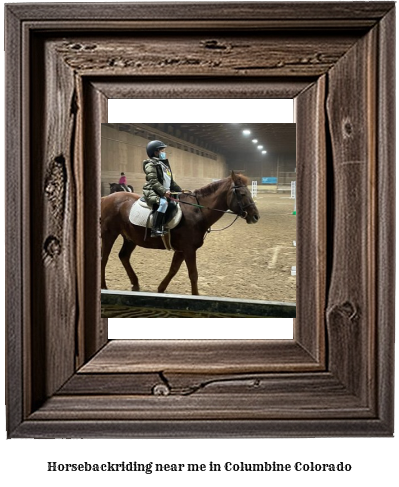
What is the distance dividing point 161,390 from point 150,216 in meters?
0.44

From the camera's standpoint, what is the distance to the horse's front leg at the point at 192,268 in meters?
1.11

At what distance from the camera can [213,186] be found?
3.73ft

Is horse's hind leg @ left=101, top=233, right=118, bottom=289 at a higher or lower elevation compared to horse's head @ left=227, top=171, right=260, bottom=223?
lower

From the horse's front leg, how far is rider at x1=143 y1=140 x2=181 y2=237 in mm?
97

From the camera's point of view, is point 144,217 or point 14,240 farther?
point 144,217

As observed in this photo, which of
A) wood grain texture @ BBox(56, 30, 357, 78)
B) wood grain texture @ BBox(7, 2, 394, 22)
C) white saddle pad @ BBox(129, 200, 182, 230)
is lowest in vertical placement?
white saddle pad @ BBox(129, 200, 182, 230)

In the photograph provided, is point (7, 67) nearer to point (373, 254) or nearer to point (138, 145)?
point (138, 145)

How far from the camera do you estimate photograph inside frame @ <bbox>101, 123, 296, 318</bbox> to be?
1.08 metres

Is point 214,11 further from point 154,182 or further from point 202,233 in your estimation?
point 202,233

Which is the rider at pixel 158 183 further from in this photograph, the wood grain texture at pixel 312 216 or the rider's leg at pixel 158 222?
the wood grain texture at pixel 312 216

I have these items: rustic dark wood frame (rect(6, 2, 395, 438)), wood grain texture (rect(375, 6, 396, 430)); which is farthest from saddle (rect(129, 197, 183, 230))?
wood grain texture (rect(375, 6, 396, 430))

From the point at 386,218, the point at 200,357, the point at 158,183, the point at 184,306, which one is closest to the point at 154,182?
the point at 158,183

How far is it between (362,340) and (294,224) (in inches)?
13.0

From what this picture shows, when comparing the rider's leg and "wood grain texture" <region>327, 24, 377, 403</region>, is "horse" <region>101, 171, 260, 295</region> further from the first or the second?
"wood grain texture" <region>327, 24, 377, 403</region>
